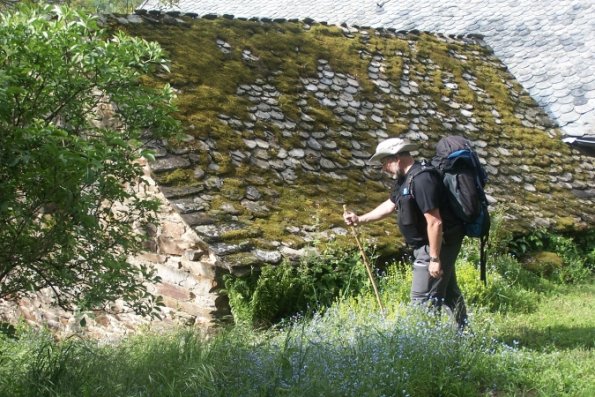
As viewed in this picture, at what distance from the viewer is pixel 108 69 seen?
4816mm

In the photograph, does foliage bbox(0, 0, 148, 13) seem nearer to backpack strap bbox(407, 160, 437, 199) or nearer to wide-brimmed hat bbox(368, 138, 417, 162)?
wide-brimmed hat bbox(368, 138, 417, 162)

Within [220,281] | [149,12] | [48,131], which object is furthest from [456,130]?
[48,131]

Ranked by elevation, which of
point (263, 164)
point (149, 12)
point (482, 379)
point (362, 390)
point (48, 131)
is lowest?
point (482, 379)

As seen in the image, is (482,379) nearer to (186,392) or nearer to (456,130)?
(186,392)

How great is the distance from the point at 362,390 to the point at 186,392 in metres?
1.09

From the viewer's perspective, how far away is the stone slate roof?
1328 cm

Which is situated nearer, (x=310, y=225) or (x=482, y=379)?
(x=482, y=379)

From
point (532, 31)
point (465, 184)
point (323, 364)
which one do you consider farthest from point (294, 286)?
point (532, 31)

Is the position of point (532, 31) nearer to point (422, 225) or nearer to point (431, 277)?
point (422, 225)

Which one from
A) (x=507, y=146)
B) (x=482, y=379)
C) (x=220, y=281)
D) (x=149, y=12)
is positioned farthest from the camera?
(x=507, y=146)

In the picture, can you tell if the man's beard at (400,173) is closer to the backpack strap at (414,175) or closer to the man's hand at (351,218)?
the backpack strap at (414,175)

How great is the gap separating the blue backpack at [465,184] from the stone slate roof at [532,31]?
736 centimetres

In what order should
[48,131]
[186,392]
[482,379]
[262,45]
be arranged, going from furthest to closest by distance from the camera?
1. [262,45]
2. [482,379]
3. [186,392]
4. [48,131]

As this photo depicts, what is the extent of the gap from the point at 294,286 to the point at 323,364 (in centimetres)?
248
